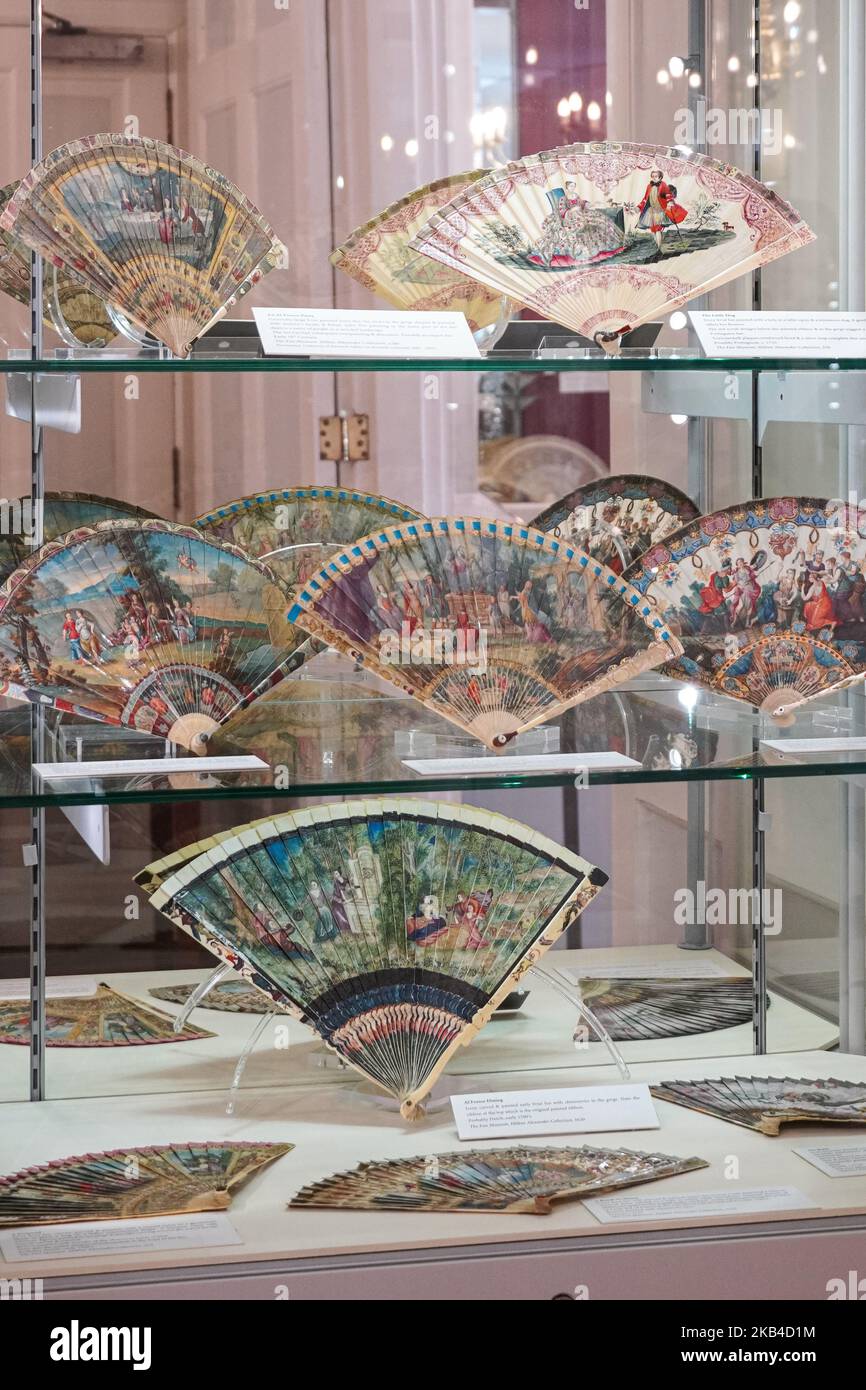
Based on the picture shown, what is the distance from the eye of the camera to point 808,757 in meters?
1.49

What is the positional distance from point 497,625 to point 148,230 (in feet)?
1.52

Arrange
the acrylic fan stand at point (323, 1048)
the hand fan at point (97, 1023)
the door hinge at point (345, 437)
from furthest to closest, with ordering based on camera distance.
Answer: the door hinge at point (345, 437) → the hand fan at point (97, 1023) → the acrylic fan stand at point (323, 1048)

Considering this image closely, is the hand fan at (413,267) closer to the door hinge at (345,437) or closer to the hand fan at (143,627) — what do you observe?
the hand fan at (143,627)

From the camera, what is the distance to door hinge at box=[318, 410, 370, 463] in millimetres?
3092

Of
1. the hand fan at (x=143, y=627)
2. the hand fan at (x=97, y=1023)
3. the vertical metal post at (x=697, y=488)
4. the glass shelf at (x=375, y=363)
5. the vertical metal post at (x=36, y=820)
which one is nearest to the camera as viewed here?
the glass shelf at (x=375, y=363)

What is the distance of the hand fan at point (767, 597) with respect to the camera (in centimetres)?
157

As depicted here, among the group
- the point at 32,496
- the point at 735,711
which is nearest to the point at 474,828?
the point at 735,711

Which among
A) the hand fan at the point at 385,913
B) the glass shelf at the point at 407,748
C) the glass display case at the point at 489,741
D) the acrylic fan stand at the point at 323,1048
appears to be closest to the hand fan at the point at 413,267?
the glass display case at the point at 489,741

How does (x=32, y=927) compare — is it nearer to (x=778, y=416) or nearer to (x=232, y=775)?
(x=232, y=775)

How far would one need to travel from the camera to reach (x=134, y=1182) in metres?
1.47

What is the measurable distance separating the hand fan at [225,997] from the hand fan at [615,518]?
0.68 m

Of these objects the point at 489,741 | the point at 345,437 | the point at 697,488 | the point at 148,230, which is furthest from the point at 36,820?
the point at 345,437

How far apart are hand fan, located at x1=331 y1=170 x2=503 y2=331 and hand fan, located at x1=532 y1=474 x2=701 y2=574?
9.4 inches
